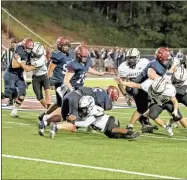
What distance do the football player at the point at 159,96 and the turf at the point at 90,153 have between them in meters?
0.39

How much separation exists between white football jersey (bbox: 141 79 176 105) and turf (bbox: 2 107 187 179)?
62 centimetres

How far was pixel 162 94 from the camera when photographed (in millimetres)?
11031

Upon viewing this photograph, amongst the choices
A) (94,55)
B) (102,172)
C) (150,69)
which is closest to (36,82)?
(150,69)

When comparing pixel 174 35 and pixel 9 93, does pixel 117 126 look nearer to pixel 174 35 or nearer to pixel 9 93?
pixel 9 93

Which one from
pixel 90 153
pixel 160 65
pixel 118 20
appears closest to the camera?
pixel 90 153

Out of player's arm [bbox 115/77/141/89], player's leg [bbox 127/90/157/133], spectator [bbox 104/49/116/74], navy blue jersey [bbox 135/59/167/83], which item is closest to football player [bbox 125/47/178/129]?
navy blue jersey [bbox 135/59/167/83]

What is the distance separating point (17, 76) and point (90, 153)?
19.0ft

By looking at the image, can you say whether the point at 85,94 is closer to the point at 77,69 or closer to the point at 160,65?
the point at 77,69

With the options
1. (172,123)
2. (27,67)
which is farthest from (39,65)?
(172,123)

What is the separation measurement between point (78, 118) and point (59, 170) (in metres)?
2.70

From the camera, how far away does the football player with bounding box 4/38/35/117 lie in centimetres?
1409

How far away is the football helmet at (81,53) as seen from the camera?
11.3 m

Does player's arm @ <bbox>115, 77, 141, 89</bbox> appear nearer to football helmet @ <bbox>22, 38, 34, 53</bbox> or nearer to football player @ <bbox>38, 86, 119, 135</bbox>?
football player @ <bbox>38, 86, 119, 135</bbox>

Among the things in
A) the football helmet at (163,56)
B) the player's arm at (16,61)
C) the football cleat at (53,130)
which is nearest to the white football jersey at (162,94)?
the football helmet at (163,56)
